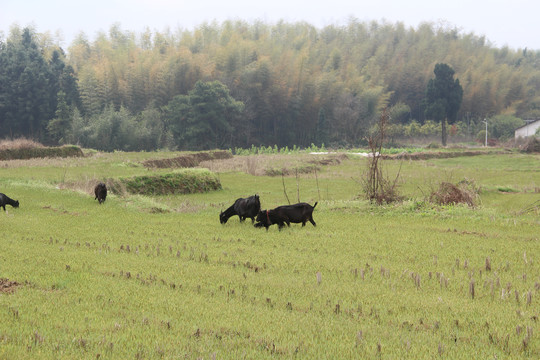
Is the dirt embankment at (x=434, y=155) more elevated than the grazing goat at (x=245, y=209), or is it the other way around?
the dirt embankment at (x=434, y=155)

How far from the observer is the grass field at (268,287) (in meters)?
4.64

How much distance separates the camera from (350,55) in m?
104

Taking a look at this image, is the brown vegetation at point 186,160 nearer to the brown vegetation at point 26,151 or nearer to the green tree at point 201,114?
the brown vegetation at point 26,151

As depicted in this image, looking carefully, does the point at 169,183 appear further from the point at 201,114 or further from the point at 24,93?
the point at 24,93

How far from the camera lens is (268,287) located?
6.75 m

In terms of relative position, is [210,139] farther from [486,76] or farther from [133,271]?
[133,271]

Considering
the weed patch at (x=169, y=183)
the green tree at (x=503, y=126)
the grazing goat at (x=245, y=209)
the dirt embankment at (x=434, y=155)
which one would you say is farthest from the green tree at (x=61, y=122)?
the green tree at (x=503, y=126)

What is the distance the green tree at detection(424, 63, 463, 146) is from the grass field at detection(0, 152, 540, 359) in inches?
2432

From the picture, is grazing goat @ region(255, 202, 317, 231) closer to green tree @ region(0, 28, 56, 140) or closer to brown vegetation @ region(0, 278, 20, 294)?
brown vegetation @ region(0, 278, 20, 294)

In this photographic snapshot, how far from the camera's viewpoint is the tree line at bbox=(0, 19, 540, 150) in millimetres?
65500

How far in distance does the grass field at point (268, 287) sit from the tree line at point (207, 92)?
2012 inches

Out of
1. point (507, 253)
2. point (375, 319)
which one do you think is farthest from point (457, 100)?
point (375, 319)

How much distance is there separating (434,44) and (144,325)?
117572 millimetres

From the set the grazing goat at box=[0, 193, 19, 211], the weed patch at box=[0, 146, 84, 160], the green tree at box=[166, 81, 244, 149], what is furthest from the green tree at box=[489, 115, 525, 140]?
the grazing goat at box=[0, 193, 19, 211]
